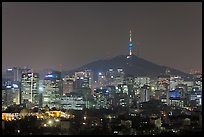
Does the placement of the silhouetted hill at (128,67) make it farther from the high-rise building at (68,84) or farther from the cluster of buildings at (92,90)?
the high-rise building at (68,84)

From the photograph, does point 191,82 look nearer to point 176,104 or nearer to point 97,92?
point 176,104

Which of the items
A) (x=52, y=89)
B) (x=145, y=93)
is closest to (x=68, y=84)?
(x=52, y=89)

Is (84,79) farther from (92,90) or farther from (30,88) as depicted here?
(30,88)

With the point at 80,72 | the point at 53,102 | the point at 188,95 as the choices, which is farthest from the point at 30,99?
the point at 188,95

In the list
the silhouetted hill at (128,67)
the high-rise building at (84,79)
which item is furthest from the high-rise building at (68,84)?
the silhouetted hill at (128,67)

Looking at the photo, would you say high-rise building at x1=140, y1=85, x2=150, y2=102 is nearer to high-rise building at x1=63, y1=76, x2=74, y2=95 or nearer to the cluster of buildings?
the cluster of buildings
